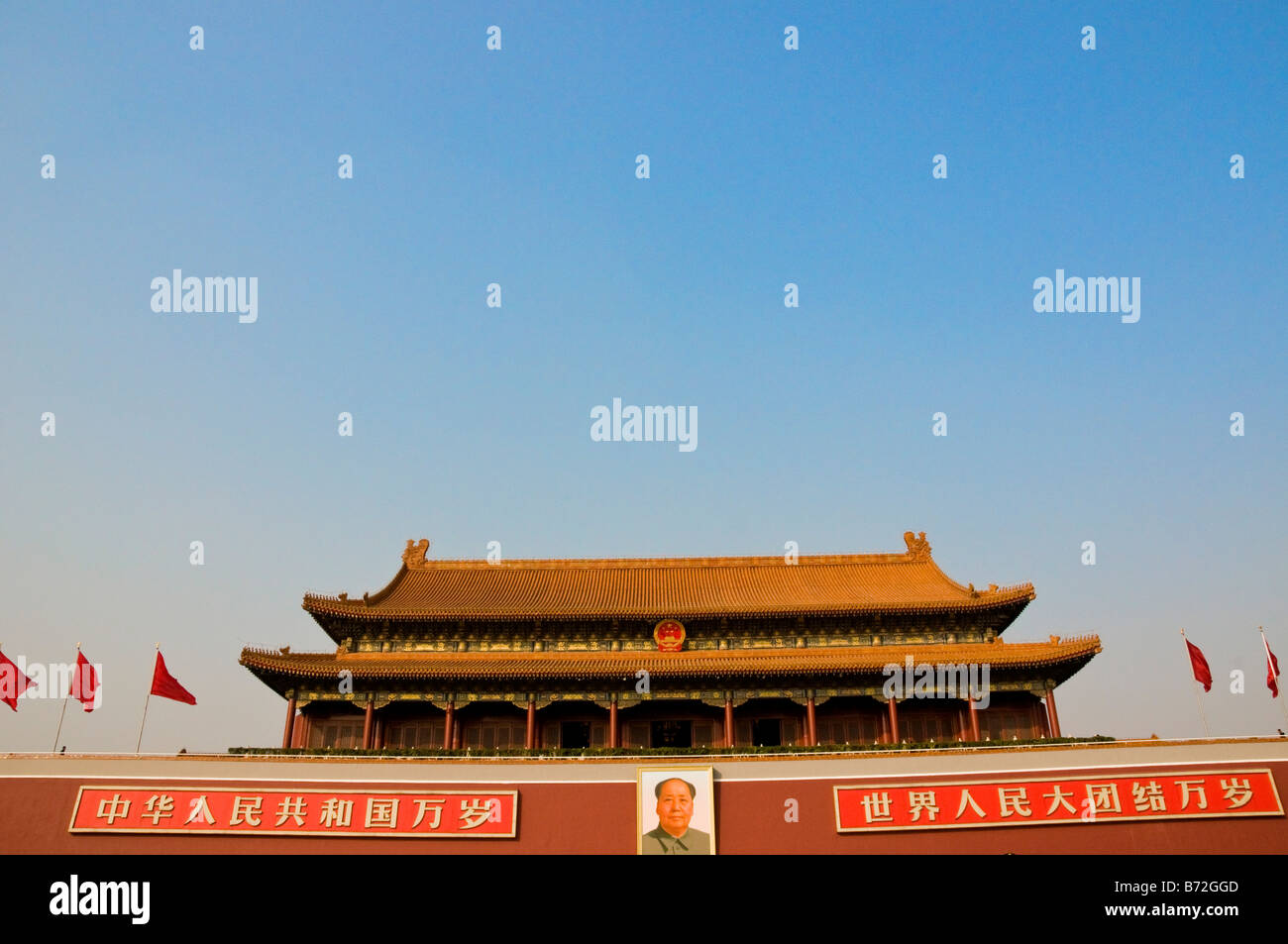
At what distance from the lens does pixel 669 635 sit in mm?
26703

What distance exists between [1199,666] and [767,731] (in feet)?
35.7

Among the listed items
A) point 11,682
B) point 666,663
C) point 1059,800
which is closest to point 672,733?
point 666,663

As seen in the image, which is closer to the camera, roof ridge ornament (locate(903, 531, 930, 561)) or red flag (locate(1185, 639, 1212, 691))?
red flag (locate(1185, 639, 1212, 691))

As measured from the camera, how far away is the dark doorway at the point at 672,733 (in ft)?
83.5

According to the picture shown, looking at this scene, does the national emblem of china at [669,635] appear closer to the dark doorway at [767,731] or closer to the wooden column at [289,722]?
the dark doorway at [767,731]

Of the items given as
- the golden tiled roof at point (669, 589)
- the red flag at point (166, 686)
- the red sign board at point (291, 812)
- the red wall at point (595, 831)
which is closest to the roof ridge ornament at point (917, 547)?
the golden tiled roof at point (669, 589)

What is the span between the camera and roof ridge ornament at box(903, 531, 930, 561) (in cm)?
3080

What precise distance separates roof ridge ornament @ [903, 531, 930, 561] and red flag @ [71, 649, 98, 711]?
78.7ft

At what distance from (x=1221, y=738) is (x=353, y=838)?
19.6 meters

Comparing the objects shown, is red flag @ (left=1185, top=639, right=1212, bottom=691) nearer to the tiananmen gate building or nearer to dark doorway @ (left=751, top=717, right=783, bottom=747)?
the tiananmen gate building

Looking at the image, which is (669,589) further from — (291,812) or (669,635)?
(291,812)

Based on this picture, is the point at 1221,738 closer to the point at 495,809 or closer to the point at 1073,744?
the point at 1073,744

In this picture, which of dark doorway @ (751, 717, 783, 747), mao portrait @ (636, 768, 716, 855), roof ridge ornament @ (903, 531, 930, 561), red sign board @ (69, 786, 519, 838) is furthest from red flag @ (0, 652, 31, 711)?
roof ridge ornament @ (903, 531, 930, 561)
